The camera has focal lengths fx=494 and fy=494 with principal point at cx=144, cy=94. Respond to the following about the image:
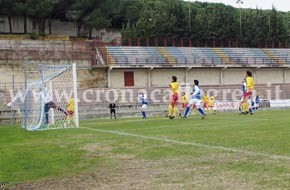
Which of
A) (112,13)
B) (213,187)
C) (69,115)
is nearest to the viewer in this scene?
(213,187)

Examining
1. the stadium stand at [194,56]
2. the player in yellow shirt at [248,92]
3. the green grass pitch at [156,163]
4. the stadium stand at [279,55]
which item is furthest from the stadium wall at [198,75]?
the green grass pitch at [156,163]

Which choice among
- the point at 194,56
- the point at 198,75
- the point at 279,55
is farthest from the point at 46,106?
the point at 279,55

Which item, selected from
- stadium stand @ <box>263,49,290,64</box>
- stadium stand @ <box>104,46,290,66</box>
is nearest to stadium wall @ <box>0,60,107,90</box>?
stadium stand @ <box>104,46,290,66</box>

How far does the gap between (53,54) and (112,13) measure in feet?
109

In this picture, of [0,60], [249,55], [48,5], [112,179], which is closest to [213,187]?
[112,179]

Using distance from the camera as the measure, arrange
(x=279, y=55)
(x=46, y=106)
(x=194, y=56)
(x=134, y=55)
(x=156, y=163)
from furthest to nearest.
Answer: (x=279, y=55), (x=194, y=56), (x=134, y=55), (x=46, y=106), (x=156, y=163)

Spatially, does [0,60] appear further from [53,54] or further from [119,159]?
[119,159]

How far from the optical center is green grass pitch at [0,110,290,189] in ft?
22.0

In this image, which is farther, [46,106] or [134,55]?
[134,55]

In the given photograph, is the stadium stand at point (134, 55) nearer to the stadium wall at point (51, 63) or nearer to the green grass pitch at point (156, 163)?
the stadium wall at point (51, 63)

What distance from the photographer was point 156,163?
8.48m

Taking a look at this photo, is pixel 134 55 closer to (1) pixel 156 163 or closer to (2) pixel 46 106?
(2) pixel 46 106

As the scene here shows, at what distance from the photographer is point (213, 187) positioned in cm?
616

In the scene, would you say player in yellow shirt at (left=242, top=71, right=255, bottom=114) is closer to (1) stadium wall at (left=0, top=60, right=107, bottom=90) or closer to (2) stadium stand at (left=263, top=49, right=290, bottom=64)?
(1) stadium wall at (left=0, top=60, right=107, bottom=90)
